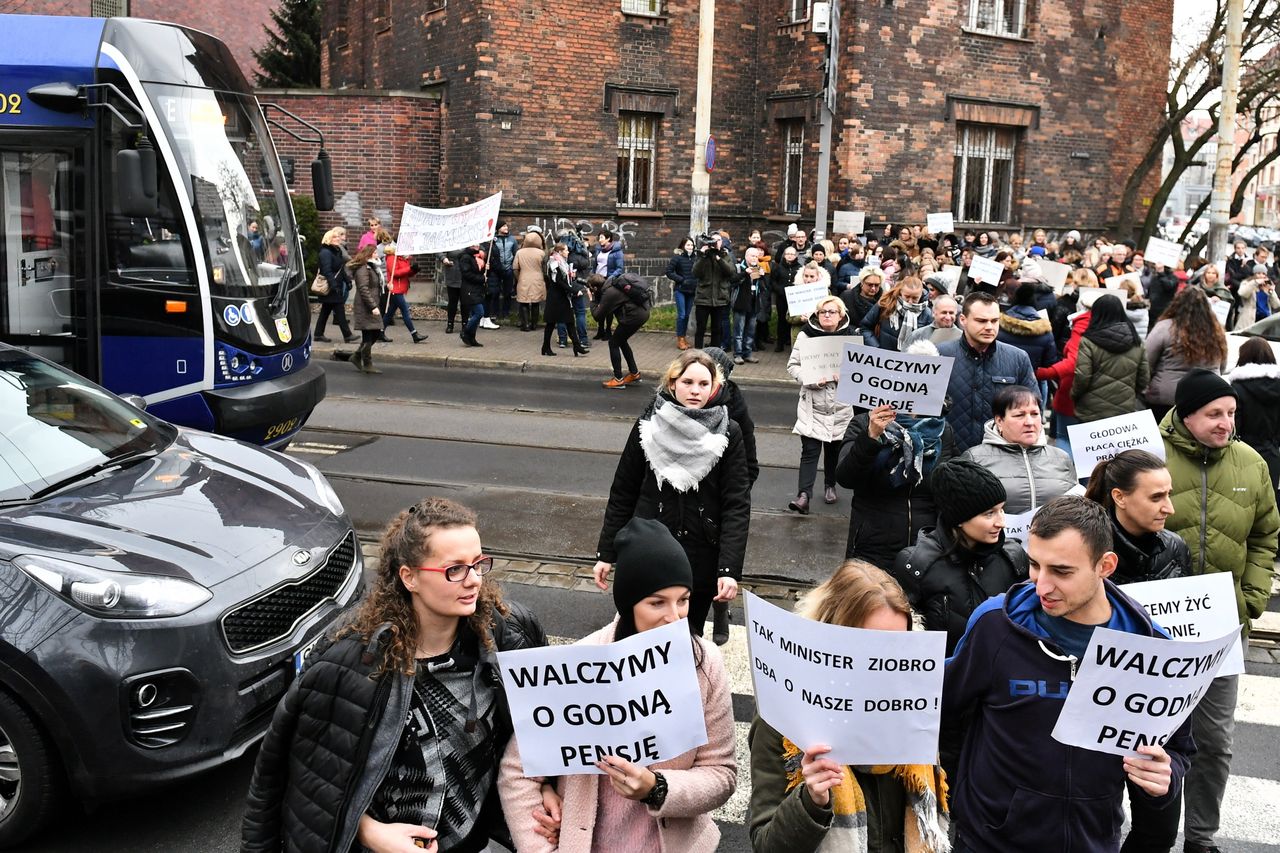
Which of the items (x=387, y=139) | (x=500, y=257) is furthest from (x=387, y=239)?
(x=387, y=139)

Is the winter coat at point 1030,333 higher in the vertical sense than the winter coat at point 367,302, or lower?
higher

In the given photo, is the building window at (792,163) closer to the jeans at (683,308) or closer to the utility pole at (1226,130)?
the jeans at (683,308)

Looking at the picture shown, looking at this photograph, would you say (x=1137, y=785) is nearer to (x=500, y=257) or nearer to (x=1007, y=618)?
(x=1007, y=618)

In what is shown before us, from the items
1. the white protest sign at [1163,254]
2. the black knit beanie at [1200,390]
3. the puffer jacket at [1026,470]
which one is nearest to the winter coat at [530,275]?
the white protest sign at [1163,254]

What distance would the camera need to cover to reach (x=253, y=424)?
948 cm

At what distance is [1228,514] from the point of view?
5004mm

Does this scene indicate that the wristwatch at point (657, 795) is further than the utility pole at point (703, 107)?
No

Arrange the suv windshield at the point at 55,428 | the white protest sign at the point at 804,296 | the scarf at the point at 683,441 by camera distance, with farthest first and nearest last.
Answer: the white protest sign at the point at 804,296, the scarf at the point at 683,441, the suv windshield at the point at 55,428

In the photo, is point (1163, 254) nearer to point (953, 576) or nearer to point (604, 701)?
point (953, 576)

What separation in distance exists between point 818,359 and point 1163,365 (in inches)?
96.4

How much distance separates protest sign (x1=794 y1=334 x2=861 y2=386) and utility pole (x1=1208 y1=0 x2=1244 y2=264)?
13.1m

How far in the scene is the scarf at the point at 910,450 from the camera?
5832 mm

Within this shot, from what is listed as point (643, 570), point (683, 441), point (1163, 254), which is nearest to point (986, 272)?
point (1163, 254)

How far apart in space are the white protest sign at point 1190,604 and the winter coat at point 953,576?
375 mm
